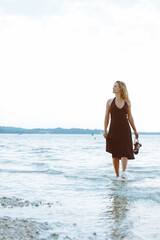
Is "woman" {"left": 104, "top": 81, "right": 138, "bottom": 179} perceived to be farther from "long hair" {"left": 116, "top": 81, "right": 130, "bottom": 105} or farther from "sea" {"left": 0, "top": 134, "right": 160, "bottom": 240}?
"sea" {"left": 0, "top": 134, "right": 160, "bottom": 240}

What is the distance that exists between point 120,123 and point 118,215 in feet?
8.55

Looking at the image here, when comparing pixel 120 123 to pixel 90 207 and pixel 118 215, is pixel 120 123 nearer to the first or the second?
pixel 90 207

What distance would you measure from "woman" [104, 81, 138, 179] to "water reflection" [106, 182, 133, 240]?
0.83m

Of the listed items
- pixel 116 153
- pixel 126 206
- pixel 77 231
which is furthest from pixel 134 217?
pixel 116 153

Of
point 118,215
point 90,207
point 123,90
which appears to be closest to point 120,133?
point 123,90

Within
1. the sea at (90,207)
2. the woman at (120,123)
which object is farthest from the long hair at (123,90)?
the sea at (90,207)

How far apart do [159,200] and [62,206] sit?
1.42 m

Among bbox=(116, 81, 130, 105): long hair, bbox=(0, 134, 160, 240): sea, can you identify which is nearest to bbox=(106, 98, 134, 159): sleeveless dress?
bbox=(116, 81, 130, 105): long hair

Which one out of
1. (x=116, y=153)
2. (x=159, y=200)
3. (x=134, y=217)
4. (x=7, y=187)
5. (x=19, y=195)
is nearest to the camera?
(x=134, y=217)

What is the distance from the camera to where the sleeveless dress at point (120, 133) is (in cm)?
602

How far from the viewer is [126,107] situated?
19.7ft

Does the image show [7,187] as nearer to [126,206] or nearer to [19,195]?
[19,195]

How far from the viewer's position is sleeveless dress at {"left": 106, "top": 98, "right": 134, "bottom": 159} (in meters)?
6.02

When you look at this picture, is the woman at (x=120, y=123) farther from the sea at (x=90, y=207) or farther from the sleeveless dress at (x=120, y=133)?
Answer: the sea at (x=90, y=207)
